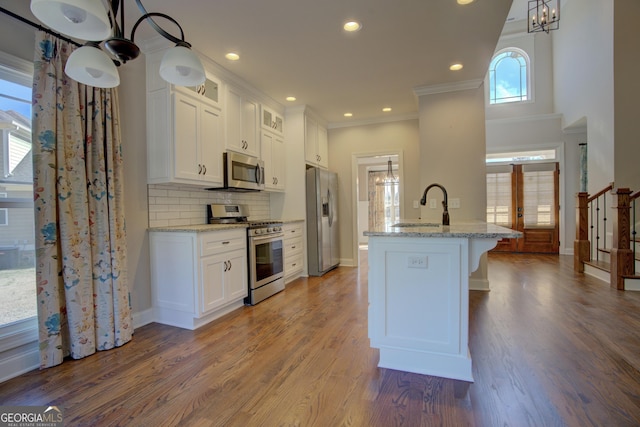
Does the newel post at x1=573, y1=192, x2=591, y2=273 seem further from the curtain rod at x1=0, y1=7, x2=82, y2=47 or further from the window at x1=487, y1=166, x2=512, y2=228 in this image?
the curtain rod at x1=0, y1=7, x2=82, y2=47

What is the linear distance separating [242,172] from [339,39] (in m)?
1.80

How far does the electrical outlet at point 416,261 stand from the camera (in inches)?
77.5

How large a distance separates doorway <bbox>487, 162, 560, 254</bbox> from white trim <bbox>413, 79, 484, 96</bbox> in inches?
164

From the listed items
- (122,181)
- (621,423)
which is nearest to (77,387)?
(122,181)

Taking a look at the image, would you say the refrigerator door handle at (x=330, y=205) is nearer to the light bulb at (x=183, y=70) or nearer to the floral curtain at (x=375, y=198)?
the light bulb at (x=183, y=70)

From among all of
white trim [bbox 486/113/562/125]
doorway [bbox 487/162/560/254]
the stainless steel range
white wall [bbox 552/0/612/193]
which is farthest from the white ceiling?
doorway [bbox 487/162/560/254]

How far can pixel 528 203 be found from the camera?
23.5 feet

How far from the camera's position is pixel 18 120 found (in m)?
2.15

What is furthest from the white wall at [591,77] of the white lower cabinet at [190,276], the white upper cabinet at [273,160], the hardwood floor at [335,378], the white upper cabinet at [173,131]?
the white upper cabinet at [173,131]

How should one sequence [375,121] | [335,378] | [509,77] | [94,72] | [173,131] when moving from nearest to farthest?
[94,72]
[335,378]
[173,131]
[375,121]
[509,77]

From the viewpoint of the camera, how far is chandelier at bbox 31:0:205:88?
1.11m

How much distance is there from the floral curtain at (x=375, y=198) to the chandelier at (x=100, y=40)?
7.85m

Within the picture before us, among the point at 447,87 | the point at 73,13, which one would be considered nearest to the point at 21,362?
the point at 73,13

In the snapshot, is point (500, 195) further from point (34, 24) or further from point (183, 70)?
point (34, 24)
